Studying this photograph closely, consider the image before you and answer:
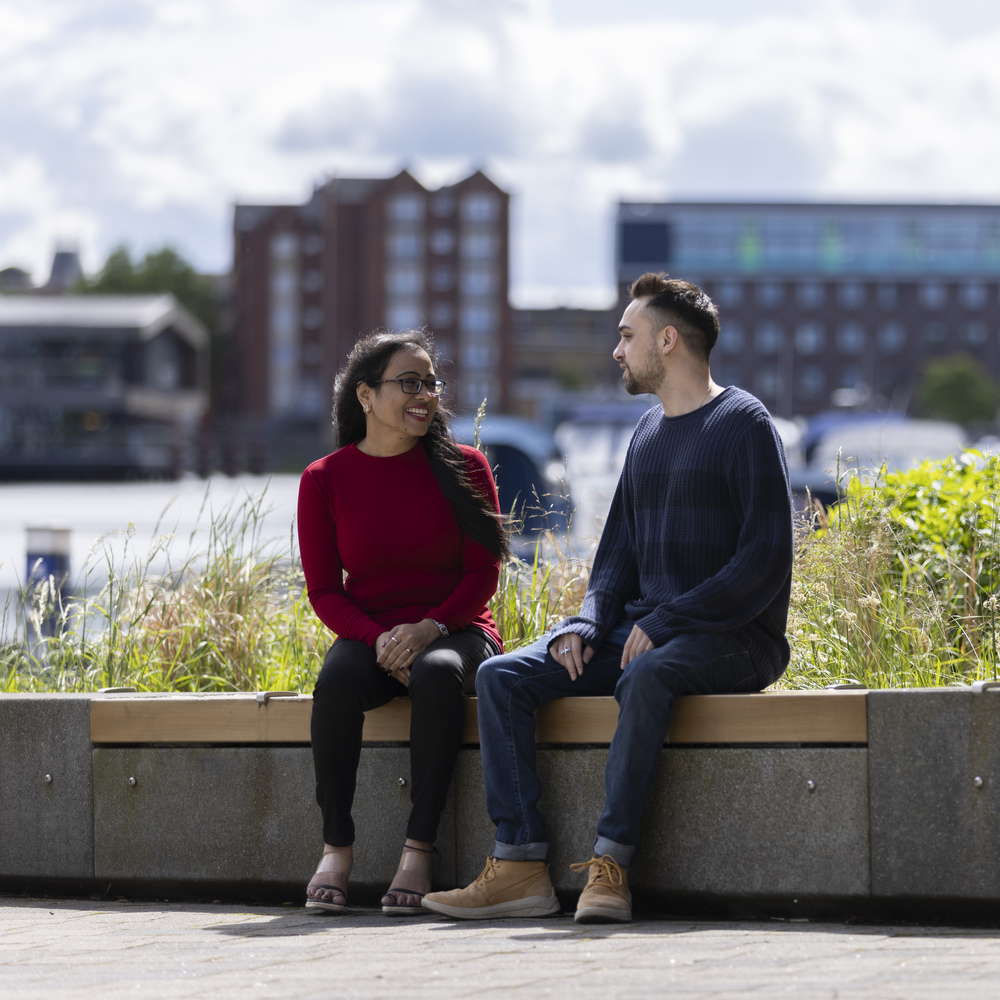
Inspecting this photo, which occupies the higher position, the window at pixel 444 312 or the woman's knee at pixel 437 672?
the window at pixel 444 312

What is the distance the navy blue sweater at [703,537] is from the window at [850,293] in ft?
295

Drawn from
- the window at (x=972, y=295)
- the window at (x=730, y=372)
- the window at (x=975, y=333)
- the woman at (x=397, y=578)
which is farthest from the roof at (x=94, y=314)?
the woman at (x=397, y=578)

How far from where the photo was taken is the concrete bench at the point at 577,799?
3.55 meters

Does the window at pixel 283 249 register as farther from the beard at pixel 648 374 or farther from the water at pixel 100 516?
the beard at pixel 648 374

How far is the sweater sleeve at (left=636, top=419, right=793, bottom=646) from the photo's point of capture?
3613 millimetres

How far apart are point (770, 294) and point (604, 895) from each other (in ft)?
293

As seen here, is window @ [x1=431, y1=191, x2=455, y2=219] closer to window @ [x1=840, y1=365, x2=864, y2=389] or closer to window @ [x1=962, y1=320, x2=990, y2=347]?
window @ [x1=840, y1=365, x2=864, y2=389]

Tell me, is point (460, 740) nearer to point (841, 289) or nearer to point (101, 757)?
point (101, 757)

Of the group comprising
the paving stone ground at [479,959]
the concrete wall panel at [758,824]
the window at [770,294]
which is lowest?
the paving stone ground at [479,959]

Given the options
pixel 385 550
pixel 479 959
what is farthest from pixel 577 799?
pixel 385 550

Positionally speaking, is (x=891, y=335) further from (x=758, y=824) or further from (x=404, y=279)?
(x=758, y=824)

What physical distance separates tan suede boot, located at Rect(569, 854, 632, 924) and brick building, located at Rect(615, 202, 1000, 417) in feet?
278

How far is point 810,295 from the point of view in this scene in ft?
298

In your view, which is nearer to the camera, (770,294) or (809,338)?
(770,294)
